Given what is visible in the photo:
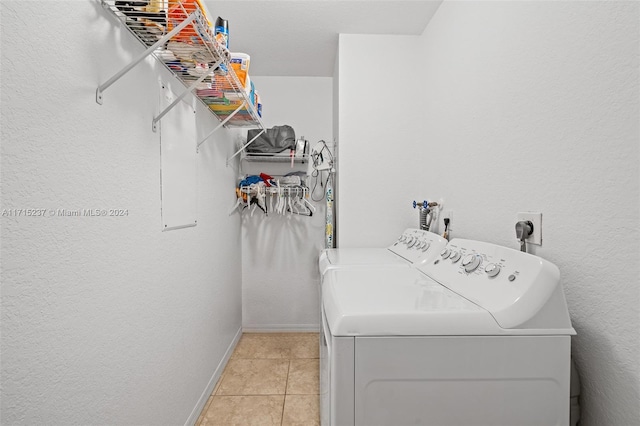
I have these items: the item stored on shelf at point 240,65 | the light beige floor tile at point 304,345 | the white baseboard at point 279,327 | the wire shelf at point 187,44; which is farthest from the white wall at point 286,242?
the item stored on shelf at point 240,65

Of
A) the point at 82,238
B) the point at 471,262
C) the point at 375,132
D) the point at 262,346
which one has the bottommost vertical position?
the point at 262,346

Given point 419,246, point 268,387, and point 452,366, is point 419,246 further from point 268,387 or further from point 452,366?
point 268,387

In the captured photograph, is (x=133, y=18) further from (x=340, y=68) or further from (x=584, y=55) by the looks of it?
(x=340, y=68)

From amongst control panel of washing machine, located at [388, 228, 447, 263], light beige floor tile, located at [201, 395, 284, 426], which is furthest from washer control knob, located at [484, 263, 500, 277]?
light beige floor tile, located at [201, 395, 284, 426]

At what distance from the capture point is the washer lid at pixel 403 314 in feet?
2.71

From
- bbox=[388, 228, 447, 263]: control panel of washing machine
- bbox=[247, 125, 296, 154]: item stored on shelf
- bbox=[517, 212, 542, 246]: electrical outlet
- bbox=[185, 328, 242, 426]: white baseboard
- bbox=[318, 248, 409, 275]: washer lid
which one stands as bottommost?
bbox=[185, 328, 242, 426]: white baseboard

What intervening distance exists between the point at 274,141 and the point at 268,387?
1.88 metres

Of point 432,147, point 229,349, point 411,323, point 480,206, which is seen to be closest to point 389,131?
point 432,147

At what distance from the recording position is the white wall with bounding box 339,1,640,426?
0.79m

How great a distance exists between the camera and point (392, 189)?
7.59 ft

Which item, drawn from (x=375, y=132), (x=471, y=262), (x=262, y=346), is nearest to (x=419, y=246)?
(x=471, y=262)

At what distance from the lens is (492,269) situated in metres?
1.04

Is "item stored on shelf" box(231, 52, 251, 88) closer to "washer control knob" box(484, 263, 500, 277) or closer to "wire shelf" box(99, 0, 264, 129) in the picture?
"wire shelf" box(99, 0, 264, 129)

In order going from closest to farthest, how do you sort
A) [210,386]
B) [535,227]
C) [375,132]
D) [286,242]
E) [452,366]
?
[452,366]
[535,227]
[210,386]
[375,132]
[286,242]
